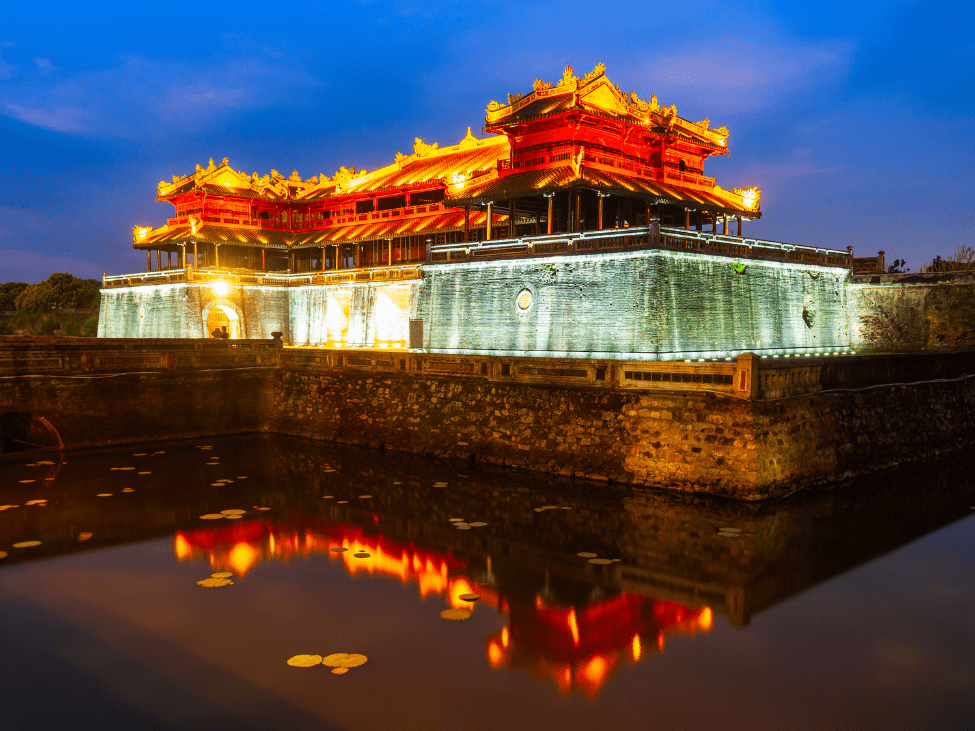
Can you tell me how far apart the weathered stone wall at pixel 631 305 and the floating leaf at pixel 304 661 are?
14213 millimetres

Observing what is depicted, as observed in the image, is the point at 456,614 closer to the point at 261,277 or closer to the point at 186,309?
the point at 186,309

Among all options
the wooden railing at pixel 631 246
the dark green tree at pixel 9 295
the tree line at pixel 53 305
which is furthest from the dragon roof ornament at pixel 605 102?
the dark green tree at pixel 9 295

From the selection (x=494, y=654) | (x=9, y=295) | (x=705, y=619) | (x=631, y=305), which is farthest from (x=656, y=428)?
(x=9, y=295)

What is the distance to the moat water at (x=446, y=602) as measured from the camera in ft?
23.9

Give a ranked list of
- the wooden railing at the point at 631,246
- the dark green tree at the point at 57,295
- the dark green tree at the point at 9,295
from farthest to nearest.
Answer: the dark green tree at the point at 9,295 < the dark green tree at the point at 57,295 < the wooden railing at the point at 631,246

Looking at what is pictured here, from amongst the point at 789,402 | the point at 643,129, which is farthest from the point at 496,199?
the point at 789,402

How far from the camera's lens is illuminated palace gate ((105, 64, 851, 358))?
21406 mm

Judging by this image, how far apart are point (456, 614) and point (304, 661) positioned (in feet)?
7.37

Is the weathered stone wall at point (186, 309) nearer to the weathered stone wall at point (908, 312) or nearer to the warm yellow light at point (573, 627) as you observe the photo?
the warm yellow light at point (573, 627)

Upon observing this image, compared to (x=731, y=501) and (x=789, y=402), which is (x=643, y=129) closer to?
(x=789, y=402)

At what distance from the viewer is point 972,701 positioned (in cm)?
750

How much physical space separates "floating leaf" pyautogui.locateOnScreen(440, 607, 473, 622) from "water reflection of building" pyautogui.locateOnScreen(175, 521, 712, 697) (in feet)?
0.60

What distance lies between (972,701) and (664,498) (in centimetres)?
760

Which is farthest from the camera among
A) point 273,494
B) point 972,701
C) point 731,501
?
point 273,494
